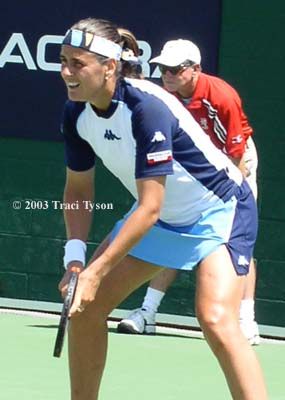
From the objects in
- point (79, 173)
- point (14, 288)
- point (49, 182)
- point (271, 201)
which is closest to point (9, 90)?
point (49, 182)

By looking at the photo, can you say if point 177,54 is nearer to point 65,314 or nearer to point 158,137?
point 158,137

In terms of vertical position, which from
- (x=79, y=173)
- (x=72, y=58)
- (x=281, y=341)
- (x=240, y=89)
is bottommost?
(x=281, y=341)

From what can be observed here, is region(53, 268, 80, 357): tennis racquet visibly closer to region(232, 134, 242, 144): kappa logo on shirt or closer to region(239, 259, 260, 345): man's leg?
region(232, 134, 242, 144): kappa logo on shirt

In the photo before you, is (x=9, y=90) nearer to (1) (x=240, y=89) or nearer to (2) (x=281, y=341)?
(1) (x=240, y=89)

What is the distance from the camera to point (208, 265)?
475 cm

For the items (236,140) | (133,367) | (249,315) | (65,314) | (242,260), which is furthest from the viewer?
(249,315)

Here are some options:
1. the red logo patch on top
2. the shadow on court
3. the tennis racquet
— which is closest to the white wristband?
the tennis racquet

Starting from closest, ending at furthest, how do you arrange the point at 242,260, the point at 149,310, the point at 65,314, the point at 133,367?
the point at 65,314 < the point at 242,260 < the point at 133,367 < the point at 149,310

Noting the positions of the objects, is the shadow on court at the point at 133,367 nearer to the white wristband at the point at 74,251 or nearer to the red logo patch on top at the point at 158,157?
the white wristband at the point at 74,251

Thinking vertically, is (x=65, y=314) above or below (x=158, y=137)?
below

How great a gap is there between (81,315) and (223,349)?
0.53 m

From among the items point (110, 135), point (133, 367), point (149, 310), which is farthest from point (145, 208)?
point (149, 310)

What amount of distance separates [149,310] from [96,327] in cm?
288

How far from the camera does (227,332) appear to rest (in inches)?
183
